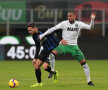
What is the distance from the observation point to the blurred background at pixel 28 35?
25906mm

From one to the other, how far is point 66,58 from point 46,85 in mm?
12734

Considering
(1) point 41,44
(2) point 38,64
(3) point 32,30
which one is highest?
(3) point 32,30

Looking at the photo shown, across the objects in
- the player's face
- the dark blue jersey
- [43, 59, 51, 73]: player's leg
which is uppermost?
the player's face

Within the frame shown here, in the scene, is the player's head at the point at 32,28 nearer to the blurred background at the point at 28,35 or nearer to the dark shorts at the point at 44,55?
the dark shorts at the point at 44,55

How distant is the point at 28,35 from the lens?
A: 27.0m

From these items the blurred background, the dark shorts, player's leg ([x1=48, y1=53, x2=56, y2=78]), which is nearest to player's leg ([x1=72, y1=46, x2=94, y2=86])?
the dark shorts

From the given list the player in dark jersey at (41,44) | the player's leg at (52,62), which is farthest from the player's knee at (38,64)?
the player's leg at (52,62)

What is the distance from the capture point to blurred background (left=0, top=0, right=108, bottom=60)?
25.9 meters

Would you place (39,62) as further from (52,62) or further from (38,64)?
(52,62)

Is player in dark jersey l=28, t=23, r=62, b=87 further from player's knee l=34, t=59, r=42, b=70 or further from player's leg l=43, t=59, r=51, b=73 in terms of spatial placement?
player's leg l=43, t=59, r=51, b=73

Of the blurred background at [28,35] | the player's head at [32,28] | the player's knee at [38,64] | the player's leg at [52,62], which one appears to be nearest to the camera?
the player's head at [32,28]

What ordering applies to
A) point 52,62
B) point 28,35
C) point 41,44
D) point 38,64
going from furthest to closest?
point 28,35
point 52,62
point 41,44
point 38,64

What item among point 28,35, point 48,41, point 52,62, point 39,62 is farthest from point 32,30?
point 28,35

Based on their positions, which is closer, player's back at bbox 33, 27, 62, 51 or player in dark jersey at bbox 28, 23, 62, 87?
player in dark jersey at bbox 28, 23, 62, 87
